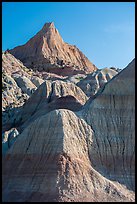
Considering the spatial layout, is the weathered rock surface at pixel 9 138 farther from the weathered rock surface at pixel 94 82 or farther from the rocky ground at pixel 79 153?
the weathered rock surface at pixel 94 82

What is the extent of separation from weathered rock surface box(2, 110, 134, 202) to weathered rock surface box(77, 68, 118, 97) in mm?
48167

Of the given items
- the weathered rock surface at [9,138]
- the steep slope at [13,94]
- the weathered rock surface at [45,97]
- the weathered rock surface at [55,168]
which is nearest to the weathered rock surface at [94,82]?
the steep slope at [13,94]

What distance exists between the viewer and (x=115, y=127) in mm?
42219

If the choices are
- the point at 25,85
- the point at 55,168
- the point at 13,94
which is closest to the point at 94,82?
the point at 25,85

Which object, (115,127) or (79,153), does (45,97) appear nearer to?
(115,127)

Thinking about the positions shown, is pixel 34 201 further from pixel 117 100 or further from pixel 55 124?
pixel 117 100

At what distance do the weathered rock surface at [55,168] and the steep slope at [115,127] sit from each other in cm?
110

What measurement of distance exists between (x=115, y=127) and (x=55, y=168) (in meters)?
8.48

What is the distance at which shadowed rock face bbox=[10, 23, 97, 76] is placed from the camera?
15502 cm

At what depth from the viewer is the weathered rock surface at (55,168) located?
34656mm

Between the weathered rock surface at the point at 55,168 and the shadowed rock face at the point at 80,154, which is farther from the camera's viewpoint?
the shadowed rock face at the point at 80,154

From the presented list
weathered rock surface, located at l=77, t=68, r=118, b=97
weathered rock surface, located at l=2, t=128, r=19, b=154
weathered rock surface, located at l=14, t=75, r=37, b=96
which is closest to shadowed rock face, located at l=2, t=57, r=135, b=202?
weathered rock surface, located at l=2, t=128, r=19, b=154

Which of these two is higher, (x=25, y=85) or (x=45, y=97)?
(x=25, y=85)

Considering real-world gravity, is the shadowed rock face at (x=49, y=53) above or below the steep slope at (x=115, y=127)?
above
